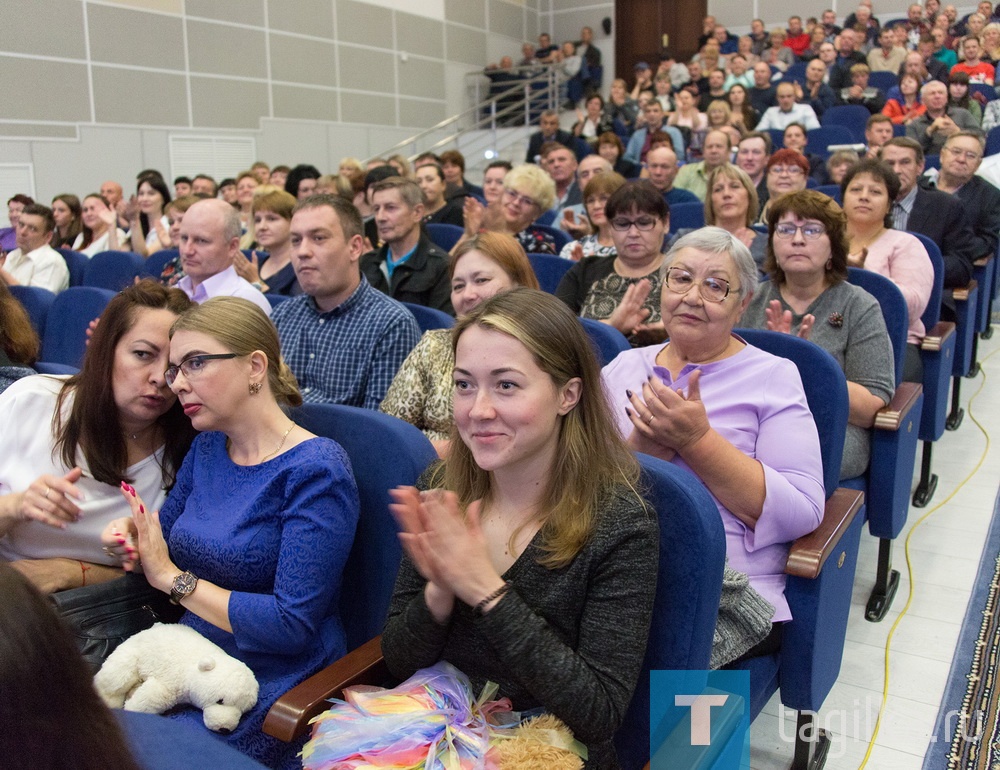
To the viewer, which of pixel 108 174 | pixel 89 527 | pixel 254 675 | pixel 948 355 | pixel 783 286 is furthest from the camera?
pixel 108 174

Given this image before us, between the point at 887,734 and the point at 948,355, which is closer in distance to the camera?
the point at 887,734

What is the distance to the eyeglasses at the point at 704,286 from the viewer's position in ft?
5.24

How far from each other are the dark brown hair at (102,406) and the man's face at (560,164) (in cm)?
418

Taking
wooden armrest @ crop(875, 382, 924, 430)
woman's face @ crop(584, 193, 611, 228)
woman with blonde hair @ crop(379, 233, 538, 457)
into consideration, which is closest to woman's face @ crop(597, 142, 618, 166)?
woman's face @ crop(584, 193, 611, 228)

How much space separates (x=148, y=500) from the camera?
164 centimetres

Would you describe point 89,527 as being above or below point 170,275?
below

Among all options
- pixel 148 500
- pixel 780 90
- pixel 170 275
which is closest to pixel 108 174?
pixel 170 275

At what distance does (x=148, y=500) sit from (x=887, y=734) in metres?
1.63

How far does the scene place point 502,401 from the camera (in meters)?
1.12

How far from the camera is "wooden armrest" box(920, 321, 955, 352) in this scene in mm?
2774

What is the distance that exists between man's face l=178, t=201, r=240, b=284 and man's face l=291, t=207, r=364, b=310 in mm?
640

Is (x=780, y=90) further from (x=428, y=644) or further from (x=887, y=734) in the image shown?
(x=428, y=644)

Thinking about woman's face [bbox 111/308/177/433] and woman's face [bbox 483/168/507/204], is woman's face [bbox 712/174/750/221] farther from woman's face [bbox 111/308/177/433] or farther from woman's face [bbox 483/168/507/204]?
woman's face [bbox 111/308/177/433]
